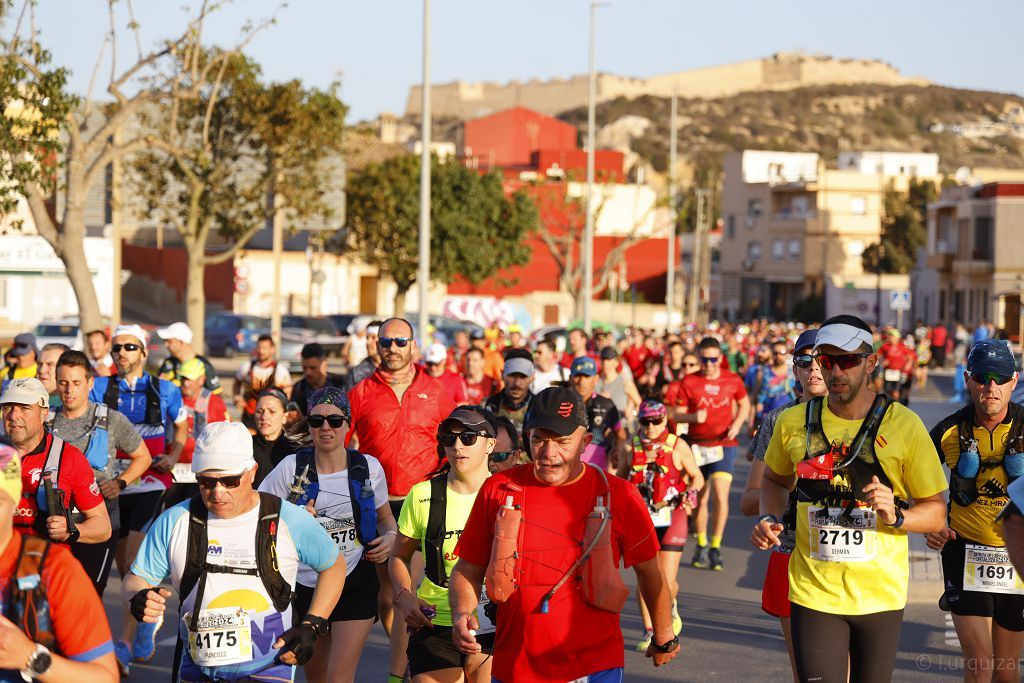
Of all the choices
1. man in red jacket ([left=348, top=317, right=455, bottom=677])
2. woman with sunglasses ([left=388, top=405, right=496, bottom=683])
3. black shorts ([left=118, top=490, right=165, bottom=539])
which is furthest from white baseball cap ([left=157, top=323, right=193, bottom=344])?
woman with sunglasses ([left=388, top=405, right=496, bottom=683])

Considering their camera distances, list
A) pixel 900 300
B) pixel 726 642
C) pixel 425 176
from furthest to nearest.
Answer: pixel 900 300, pixel 425 176, pixel 726 642

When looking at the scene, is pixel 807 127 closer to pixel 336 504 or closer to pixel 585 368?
pixel 585 368

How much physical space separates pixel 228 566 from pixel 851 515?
2.25 metres

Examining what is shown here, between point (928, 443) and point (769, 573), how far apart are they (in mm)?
1776

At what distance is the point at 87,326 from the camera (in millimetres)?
20000

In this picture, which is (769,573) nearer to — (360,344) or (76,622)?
(76,622)

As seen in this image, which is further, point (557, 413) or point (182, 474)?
point (182, 474)

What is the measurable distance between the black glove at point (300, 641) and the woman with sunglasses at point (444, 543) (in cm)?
103

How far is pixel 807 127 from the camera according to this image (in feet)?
619

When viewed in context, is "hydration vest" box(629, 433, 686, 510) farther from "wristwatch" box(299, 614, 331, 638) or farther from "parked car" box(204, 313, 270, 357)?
"parked car" box(204, 313, 270, 357)

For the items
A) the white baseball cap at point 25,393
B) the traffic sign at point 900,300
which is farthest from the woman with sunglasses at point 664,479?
the traffic sign at point 900,300

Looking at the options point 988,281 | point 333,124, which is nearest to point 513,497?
point 333,124

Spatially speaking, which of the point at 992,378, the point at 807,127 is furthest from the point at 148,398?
the point at 807,127

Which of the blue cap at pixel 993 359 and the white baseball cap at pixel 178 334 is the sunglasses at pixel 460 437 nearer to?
the blue cap at pixel 993 359
